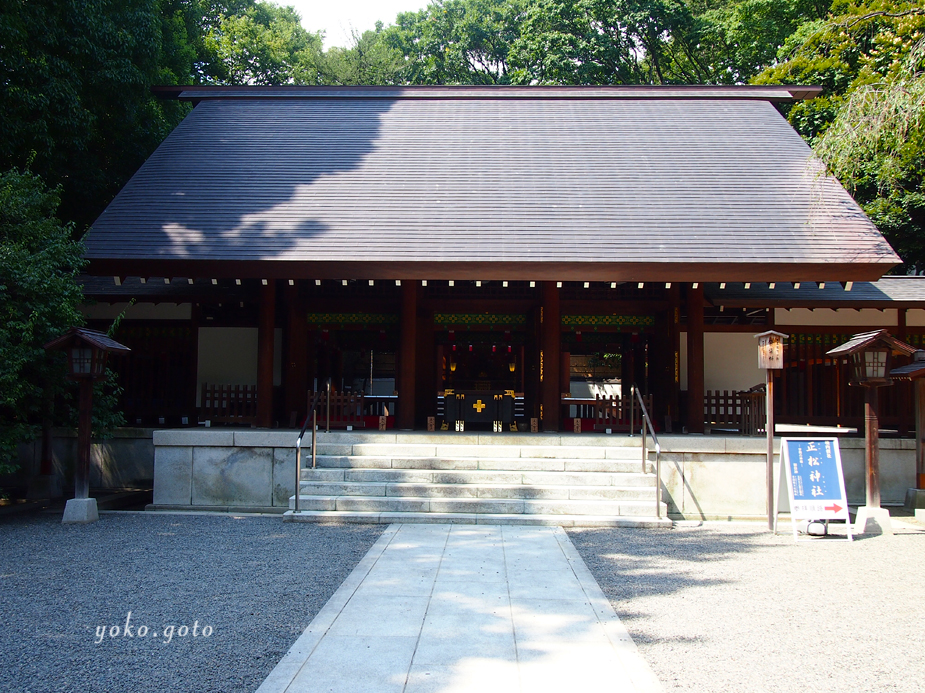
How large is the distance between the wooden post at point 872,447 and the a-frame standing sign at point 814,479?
66 cm

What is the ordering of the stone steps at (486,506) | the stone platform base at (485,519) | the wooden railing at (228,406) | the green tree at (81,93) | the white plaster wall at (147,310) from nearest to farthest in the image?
the stone platform base at (485,519) < the stone steps at (486,506) < the wooden railing at (228,406) < the green tree at (81,93) < the white plaster wall at (147,310)

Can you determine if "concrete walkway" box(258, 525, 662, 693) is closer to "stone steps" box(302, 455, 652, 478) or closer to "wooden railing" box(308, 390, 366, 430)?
"stone steps" box(302, 455, 652, 478)

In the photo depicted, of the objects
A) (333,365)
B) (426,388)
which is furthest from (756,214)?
(333,365)

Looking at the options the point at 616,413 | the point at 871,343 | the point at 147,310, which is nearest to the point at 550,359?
the point at 616,413

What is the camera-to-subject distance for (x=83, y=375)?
8320 mm

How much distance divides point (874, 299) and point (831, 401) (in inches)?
73.9

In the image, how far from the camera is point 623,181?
12.0 meters

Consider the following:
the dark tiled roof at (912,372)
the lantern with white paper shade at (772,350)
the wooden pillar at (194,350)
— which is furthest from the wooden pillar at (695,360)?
the wooden pillar at (194,350)

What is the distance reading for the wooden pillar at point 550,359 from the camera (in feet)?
35.6

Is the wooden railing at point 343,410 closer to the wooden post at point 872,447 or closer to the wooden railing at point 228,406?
the wooden railing at point 228,406

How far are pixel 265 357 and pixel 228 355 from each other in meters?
1.95

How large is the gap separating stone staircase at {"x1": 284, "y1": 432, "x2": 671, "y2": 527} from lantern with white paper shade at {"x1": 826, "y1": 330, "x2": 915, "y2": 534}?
2618 mm

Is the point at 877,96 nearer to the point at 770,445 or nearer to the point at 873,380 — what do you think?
the point at 873,380

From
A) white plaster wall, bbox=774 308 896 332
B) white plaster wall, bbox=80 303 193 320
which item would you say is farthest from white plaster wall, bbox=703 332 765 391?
white plaster wall, bbox=80 303 193 320
